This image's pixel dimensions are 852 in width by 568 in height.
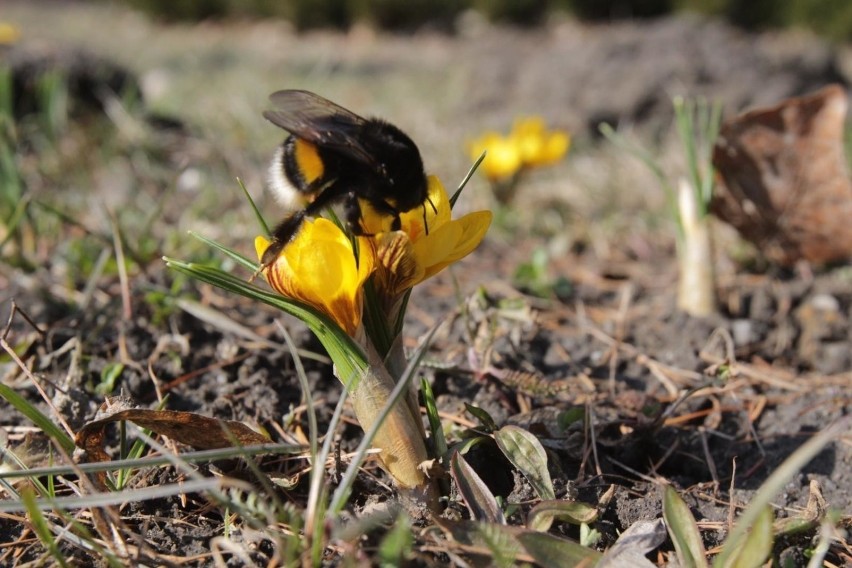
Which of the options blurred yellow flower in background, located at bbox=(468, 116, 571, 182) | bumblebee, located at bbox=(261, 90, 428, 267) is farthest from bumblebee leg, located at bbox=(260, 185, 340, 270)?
blurred yellow flower in background, located at bbox=(468, 116, 571, 182)

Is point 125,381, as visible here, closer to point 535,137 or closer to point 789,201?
point 789,201

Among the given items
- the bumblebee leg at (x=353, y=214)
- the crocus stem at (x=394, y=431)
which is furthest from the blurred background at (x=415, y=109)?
the crocus stem at (x=394, y=431)

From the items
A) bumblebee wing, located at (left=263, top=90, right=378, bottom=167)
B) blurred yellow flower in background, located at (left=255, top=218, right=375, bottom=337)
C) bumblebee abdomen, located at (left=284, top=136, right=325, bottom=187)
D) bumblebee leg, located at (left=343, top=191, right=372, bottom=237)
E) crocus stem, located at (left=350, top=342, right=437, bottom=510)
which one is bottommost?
crocus stem, located at (left=350, top=342, right=437, bottom=510)

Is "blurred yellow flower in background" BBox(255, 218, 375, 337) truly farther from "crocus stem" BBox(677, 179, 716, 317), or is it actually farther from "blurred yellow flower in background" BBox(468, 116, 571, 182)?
"blurred yellow flower in background" BBox(468, 116, 571, 182)

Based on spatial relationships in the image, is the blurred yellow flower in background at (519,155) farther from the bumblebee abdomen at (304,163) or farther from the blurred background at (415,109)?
the bumblebee abdomen at (304,163)

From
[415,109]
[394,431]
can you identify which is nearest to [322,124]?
[394,431]

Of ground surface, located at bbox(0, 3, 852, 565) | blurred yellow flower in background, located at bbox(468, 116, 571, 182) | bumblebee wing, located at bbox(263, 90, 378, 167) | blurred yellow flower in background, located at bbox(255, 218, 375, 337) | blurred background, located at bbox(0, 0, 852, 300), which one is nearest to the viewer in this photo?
blurred yellow flower in background, located at bbox(255, 218, 375, 337)
